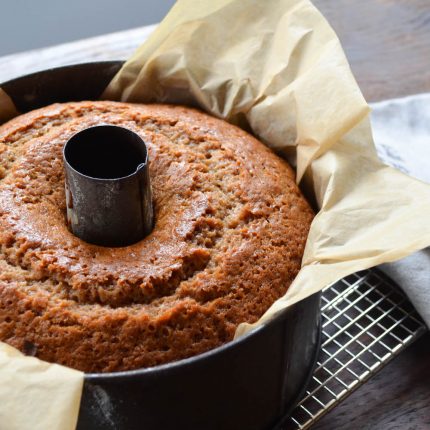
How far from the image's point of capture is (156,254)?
1.02 meters

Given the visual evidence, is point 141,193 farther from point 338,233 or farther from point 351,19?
point 351,19

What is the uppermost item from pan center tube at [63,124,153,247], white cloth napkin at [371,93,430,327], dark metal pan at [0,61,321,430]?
pan center tube at [63,124,153,247]

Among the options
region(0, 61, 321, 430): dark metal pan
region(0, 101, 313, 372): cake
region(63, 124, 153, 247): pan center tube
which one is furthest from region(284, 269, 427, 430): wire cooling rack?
region(63, 124, 153, 247): pan center tube

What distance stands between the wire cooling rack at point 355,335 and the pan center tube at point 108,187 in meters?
0.38

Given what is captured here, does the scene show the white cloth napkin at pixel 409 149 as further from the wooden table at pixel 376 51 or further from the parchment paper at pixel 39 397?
the parchment paper at pixel 39 397

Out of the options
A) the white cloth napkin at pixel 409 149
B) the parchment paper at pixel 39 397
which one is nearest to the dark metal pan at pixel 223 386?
the parchment paper at pixel 39 397

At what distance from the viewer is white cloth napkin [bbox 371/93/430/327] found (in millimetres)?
1259

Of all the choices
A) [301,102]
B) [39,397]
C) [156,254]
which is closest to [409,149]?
[301,102]

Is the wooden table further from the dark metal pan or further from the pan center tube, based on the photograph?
the pan center tube

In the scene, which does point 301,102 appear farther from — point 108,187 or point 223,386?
point 223,386

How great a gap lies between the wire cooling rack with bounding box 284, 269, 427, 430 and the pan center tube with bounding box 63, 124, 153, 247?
1.24 feet

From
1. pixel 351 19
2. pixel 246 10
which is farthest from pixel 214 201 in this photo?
pixel 351 19

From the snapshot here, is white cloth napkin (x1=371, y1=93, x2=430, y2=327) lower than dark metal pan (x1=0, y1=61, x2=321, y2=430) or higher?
lower

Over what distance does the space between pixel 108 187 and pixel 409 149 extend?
2.52 ft
